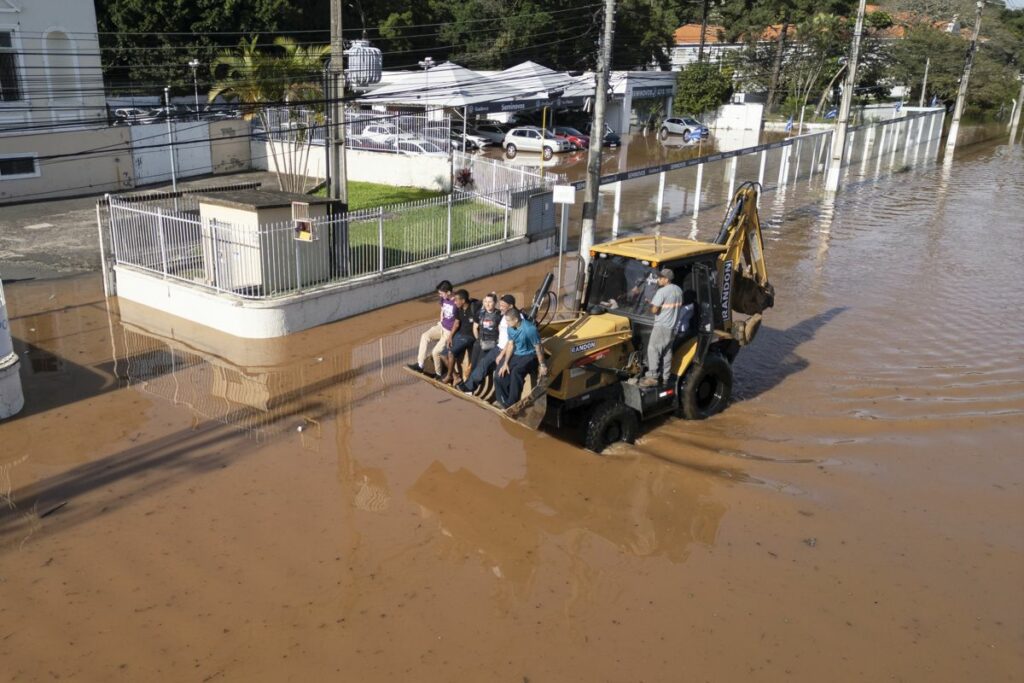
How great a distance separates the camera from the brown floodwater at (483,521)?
239 inches

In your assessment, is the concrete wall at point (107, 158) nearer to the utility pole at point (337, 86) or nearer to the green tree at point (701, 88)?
the utility pole at point (337, 86)

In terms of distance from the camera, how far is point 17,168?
25.1 m

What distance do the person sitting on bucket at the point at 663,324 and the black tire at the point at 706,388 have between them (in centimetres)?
66

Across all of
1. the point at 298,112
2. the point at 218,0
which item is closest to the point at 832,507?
the point at 298,112

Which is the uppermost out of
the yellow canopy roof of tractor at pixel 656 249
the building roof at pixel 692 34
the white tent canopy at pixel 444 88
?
the building roof at pixel 692 34

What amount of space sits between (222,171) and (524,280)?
1853cm

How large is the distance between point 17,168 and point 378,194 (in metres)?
10.8

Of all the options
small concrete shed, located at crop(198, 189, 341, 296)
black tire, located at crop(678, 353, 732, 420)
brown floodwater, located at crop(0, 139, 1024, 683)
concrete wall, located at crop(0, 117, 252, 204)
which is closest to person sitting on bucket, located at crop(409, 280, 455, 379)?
brown floodwater, located at crop(0, 139, 1024, 683)

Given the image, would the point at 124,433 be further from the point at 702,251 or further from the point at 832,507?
the point at 832,507

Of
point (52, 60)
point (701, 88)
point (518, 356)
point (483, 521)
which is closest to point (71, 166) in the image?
point (52, 60)

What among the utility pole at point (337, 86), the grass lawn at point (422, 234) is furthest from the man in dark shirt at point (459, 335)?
the utility pole at point (337, 86)

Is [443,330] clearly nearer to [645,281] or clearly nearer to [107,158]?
[645,281]

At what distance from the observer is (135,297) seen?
48.5 ft

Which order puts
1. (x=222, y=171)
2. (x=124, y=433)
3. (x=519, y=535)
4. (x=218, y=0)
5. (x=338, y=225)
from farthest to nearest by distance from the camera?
(x=218, y=0), (x=222, y=171), (x=338, y=225), (x=124, y=433), (x=519, y=535)
